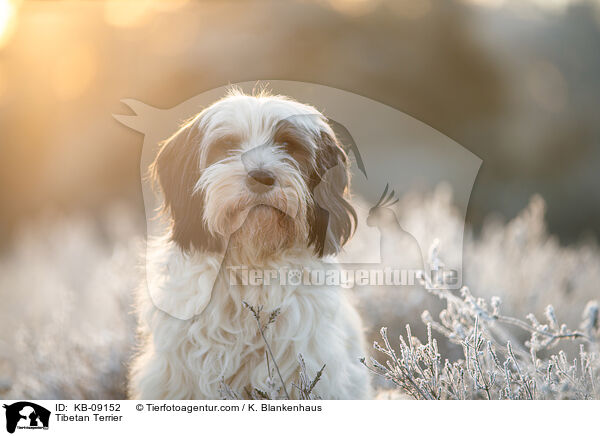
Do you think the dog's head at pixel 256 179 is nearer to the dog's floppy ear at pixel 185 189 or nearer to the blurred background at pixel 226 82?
the dog's floppy ear at pixel 185 189

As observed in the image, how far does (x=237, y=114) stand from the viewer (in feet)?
6.50

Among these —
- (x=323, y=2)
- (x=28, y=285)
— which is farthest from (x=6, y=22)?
(x=323, y=2)

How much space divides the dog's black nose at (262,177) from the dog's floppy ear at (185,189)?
0.26 metres

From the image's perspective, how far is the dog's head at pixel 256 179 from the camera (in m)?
1.91

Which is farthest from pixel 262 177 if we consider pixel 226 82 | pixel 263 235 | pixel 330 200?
pixel 226 82

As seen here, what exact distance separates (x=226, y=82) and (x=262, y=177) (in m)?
0.69

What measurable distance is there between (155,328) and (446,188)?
1484 millimetres

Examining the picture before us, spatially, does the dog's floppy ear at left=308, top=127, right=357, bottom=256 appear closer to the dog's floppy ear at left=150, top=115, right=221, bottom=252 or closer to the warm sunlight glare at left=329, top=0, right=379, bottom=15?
the dog's floppy ear at left=150, top=115, right=221, bottom=252

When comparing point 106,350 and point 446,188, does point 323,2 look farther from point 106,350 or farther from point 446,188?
point 106,350

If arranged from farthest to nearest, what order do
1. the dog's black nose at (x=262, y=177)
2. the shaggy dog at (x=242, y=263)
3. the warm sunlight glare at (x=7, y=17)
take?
the warm sunlight glare at (x=7, y=17), the shaggy dog at (x=242, y=263), the dog's black nose at (x=262, y=177)

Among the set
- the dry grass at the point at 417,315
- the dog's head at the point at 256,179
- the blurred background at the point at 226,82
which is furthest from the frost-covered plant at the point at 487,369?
the dog's head at the point at 256,179

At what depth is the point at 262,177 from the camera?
1.87 m

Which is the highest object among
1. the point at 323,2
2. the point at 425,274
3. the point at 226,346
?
the point at 323,2

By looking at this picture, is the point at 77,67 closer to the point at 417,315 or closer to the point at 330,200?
the point at 330,200
